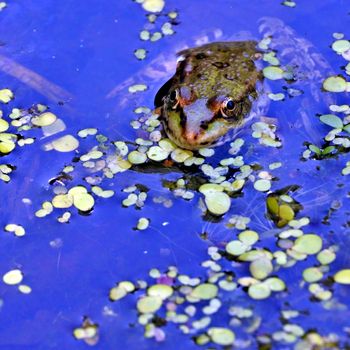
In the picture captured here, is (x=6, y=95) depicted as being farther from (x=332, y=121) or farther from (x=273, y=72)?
(x=332, y=121)

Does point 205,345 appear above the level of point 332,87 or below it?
below

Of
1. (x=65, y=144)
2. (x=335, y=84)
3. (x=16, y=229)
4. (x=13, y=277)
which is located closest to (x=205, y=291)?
(x=13, y=277)

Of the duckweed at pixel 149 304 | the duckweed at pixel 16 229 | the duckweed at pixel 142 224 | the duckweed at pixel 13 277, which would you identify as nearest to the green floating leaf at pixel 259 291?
the duckweed at pixel 149 304

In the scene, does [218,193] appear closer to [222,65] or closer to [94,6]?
[222,65]

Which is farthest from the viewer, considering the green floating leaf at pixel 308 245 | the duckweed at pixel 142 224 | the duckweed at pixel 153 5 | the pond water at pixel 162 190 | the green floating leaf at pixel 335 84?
the duckweed at pixel 153 5

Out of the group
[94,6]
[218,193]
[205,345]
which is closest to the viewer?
[205,345]

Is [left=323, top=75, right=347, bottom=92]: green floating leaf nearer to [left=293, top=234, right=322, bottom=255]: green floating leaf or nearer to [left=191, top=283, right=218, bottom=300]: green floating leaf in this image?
[left=293, top=234, right=322, bottom=255]: green floating leaf

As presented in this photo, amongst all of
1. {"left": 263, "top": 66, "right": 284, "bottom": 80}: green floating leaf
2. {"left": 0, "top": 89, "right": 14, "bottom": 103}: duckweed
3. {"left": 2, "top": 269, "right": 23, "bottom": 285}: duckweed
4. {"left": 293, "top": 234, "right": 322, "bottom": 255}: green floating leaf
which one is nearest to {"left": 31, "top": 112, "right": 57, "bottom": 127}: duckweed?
{"left": 0, "top": 89, "right": 14, "bottom": 103}: duckweed

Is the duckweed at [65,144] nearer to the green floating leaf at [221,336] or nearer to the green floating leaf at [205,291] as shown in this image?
the green floating leaf at [205,291]

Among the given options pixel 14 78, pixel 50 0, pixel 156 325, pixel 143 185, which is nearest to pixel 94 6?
pixel 50 0
